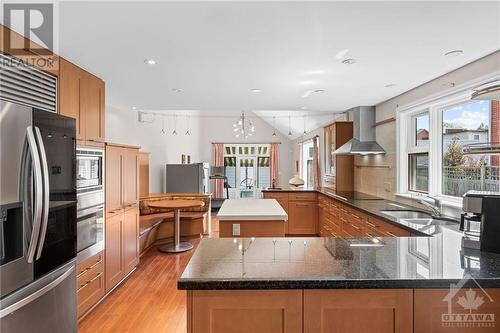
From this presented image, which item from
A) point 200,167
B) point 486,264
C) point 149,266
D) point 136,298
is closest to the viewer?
point 486,264

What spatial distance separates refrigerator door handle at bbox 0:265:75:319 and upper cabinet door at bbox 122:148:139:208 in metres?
1.41

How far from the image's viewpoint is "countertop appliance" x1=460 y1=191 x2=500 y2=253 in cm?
156

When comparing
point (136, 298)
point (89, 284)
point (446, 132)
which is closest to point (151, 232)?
point (136, 298)

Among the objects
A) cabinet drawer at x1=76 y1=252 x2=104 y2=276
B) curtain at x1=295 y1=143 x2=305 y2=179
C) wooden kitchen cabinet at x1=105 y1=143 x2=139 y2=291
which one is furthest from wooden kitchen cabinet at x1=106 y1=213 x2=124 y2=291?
curtain at x1=295 y1=143 x2=305 y2=179

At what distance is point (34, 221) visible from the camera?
1620mm

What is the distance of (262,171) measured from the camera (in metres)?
10.2

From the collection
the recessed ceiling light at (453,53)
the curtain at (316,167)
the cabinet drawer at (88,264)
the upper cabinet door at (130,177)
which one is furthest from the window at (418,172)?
the cabinet drawer at (88,264)

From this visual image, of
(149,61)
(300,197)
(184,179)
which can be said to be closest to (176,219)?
(184,179)

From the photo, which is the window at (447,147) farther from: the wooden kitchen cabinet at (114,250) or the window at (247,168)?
the window at (247,168)

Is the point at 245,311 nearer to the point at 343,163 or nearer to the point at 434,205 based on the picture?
the point at 434,205

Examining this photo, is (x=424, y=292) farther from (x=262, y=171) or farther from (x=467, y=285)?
(x=262, y=171)

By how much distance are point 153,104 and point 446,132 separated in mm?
3878

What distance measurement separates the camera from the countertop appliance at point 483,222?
156 centimetres

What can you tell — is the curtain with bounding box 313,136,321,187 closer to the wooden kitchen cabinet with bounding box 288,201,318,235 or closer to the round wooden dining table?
the wooden kitchen cabinet with bounding box 288,201,318,235
